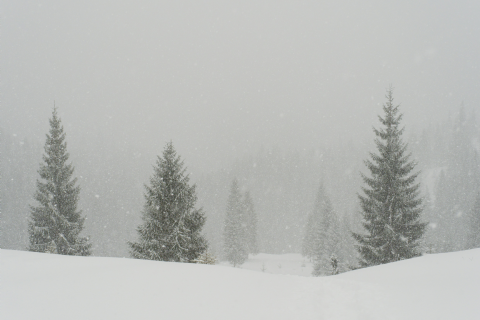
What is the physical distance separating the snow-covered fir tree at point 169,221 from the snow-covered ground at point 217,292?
5.05 metres

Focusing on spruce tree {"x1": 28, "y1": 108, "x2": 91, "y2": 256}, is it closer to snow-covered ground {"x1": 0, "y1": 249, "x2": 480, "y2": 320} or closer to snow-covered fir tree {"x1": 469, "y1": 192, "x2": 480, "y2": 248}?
snow-covered ground {"x1": 0, "y1": 249, "x2": 480, "y2": 320}

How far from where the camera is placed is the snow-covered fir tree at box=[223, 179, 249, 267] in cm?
4094

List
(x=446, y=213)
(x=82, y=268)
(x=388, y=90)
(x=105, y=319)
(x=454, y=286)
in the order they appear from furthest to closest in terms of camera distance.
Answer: (x=446, y=213)
(x=388, y=90)
(x=82, y=268)
(x=454, y=286)
(x=105, y=319)

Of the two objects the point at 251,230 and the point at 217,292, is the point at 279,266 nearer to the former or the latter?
the point at 251,230

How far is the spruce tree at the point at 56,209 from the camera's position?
17.1m

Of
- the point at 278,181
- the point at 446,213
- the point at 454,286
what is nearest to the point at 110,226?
the point at 278,181

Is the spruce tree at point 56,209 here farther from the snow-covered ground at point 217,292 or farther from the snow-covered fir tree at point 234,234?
the snow-covered fir tree at point 234,234

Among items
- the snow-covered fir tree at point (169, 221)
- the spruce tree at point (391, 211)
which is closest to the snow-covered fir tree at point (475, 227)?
the spruce tree at point (391, 211)

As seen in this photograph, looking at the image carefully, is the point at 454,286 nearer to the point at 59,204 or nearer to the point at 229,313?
the point at 229,313

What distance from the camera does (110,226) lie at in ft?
216

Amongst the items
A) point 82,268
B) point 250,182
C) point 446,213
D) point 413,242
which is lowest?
point 82,268

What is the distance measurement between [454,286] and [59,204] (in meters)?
20.3

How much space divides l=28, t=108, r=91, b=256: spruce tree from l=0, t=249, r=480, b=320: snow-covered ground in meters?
9.01

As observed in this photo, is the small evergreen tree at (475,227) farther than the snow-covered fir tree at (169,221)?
Yes
